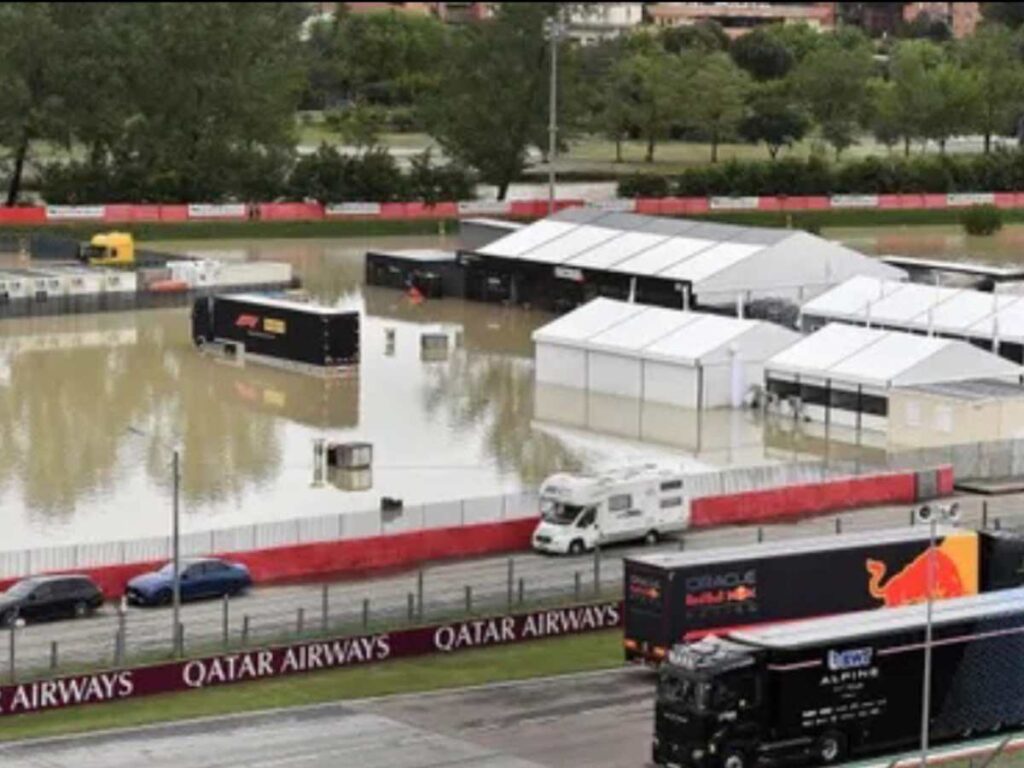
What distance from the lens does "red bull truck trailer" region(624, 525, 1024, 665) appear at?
103 ft

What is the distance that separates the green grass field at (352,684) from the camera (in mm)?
30250

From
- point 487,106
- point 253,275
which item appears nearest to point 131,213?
point 253,275

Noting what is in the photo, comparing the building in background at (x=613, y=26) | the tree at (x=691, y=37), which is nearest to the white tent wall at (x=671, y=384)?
the building in background at (x=613, y=26)

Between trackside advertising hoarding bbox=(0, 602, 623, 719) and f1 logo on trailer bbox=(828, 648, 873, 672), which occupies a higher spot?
f1 logo on trailer bbox=(828, 648, 873, 672)

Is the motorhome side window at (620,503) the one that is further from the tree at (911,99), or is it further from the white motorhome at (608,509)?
the tree at (911,99)

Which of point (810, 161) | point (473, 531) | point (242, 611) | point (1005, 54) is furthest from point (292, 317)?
point (1005, 54)

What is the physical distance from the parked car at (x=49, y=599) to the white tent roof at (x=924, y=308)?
26.3 m

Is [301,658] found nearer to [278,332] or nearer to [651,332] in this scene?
[651,332]

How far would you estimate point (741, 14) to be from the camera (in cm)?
12456

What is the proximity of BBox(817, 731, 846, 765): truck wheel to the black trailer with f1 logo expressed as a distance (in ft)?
97.1

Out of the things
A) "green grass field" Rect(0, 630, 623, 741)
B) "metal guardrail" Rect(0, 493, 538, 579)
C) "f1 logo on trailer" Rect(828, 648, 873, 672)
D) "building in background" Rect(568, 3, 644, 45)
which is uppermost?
"building in background" Rect(568, 3, 644, 45)

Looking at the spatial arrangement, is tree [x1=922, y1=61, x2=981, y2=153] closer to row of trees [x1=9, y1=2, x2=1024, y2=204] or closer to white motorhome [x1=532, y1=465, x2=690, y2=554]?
row of trees [x1=9, y1=2, x2=1024, y2=204]

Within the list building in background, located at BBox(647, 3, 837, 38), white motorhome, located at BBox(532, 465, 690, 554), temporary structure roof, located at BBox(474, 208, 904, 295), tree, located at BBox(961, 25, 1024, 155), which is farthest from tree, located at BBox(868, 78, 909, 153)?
white motorhome, located at BBox(532, 465, 690, 554)

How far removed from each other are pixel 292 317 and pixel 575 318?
6.49 m
